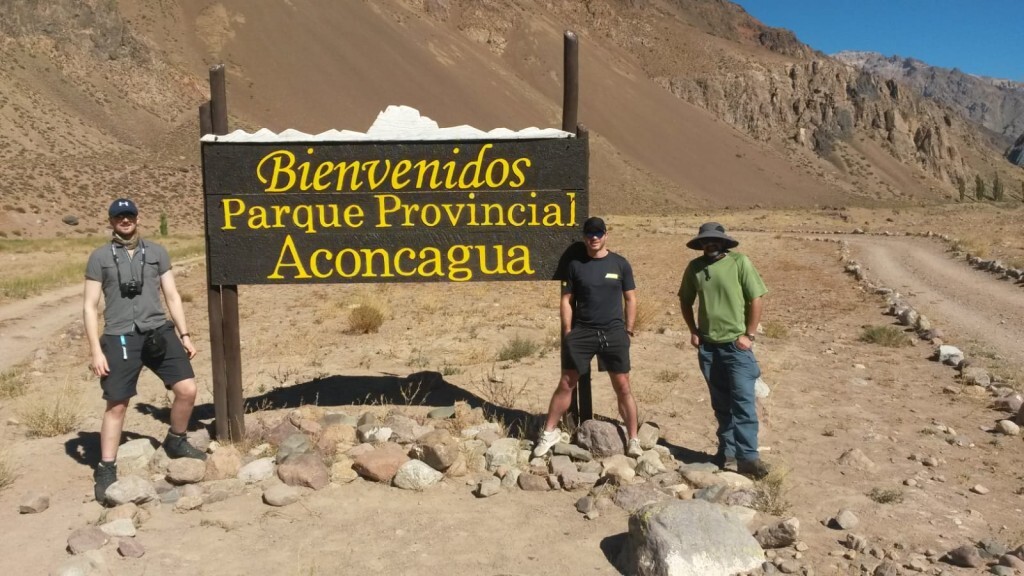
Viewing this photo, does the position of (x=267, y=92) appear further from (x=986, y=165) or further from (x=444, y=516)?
(x=986, y=165)

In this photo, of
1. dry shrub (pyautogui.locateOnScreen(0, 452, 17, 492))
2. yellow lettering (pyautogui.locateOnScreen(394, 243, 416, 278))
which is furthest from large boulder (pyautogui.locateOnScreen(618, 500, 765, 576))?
dry shrub (pyautogui.locateOnScreen(0, 452, 17, 492))

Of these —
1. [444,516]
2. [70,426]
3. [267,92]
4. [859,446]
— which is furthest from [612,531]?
[267,92]

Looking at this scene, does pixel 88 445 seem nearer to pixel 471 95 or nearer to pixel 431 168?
pixel 431 168

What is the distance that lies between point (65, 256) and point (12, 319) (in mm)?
13039

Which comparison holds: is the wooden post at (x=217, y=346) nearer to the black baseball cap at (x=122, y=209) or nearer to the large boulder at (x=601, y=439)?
the black baseball cap at (x=122, y=209)

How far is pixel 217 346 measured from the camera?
21.8 ft

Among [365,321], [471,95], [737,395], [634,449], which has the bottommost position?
[634,449]

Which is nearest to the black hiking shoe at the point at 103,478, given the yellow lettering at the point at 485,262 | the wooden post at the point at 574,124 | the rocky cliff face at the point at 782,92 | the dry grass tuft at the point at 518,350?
the yellow lettering at the point at 485,262

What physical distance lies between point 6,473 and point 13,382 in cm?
367

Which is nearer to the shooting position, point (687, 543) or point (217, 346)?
point (687, 543)

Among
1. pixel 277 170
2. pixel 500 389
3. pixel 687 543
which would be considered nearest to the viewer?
pixel 687 543

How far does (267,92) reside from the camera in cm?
6581

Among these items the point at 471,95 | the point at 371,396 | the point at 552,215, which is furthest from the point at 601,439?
the point at 471,95

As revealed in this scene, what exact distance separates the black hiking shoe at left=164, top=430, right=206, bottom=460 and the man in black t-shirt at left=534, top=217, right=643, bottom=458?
2.62m
